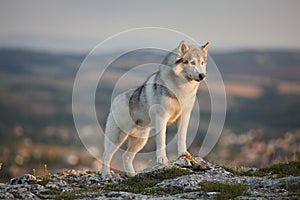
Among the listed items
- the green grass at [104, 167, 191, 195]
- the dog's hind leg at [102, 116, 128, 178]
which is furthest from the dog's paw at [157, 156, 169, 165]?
the dog's hind leg at [102, 116, 128, 178]

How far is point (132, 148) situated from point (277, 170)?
193 inches

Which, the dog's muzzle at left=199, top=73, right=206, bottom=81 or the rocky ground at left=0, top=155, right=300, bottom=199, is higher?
the dog's muzzle at left=199, top=73, right=206, bottom=81

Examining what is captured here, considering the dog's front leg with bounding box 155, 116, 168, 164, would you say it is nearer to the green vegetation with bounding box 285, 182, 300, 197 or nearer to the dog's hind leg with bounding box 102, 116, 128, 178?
the dog's hind leg with bounding box 102, 116, 128, 178

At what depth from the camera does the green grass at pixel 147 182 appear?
48.9 ft

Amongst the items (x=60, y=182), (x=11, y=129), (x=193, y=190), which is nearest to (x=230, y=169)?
(x=193, y=190)

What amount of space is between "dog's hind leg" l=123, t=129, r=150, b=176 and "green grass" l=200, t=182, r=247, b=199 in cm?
485

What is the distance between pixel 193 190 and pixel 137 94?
518cm

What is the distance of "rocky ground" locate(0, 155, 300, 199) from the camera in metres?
13.7

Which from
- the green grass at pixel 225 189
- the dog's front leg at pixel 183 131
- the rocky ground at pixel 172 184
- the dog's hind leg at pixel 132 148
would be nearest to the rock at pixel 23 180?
the rocky ground at pixel 172 184

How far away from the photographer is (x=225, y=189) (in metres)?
14.0

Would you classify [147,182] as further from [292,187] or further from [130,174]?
[292,187]

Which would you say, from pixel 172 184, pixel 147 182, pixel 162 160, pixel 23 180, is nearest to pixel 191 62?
pixel 162 160

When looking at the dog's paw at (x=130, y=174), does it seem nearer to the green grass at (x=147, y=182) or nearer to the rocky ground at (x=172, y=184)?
the rocky ground at (x=172, y=184)

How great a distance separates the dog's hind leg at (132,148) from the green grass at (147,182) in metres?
2.40
